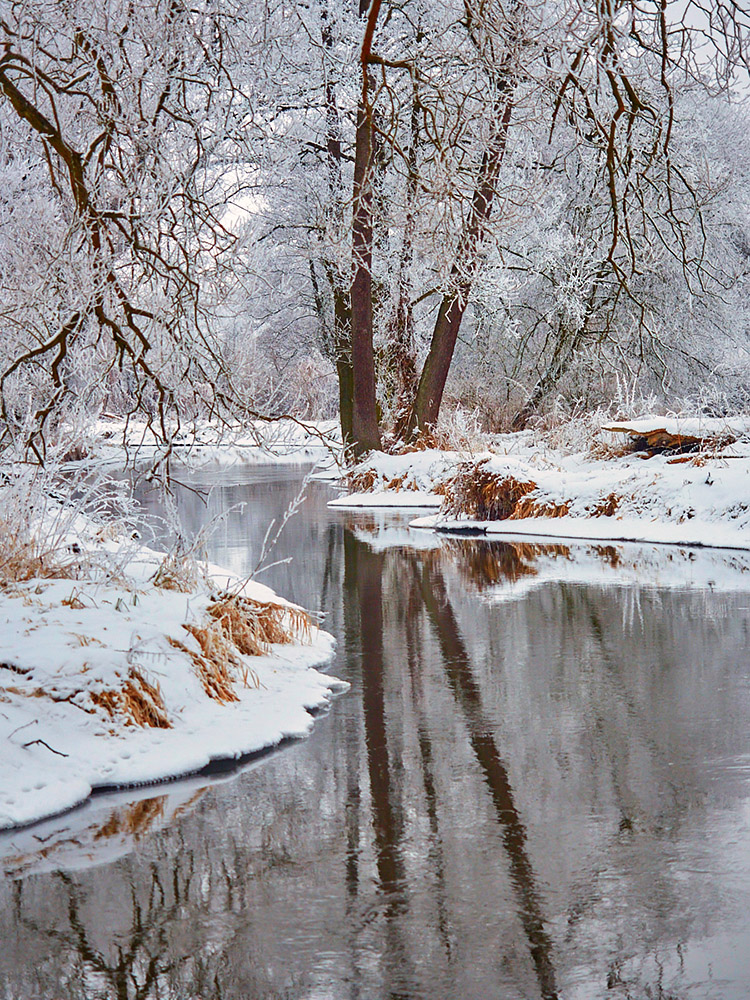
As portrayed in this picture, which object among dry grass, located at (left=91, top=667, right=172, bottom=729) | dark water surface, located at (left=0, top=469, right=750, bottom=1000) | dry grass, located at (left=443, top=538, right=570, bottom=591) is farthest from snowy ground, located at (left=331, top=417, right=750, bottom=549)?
dry grass, located at (left=91, top=667, right=172, bottom=729)

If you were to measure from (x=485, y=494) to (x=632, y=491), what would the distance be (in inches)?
92.2

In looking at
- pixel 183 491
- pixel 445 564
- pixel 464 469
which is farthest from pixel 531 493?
pixel 183 491

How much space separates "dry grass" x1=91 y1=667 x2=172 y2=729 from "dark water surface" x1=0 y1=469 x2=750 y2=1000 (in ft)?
2.04

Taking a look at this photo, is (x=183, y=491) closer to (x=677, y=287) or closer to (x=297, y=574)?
(x=677, y=287)

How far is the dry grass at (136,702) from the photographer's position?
6879 millimetres

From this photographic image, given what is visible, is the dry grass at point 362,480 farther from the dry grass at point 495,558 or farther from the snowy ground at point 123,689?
the snowy ground at point 123,689

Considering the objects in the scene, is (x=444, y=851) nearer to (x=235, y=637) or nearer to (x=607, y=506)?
(x=235, y=637)

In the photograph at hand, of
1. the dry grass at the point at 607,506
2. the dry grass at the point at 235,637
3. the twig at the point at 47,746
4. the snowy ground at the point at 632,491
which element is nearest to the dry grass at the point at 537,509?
the snowy ground at the point at 632,491

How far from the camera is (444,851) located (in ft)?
17.1

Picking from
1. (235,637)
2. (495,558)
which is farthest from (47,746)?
(495,558)

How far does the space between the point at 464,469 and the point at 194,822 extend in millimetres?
13020

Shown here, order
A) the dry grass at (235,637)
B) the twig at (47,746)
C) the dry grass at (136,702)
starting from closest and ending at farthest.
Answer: the twig at (47,746) < the dry grass at (136,702) < the dry grass at (235,637)

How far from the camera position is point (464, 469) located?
60.7 feet

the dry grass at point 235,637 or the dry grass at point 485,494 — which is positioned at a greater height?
the dry grass at point 485,494
